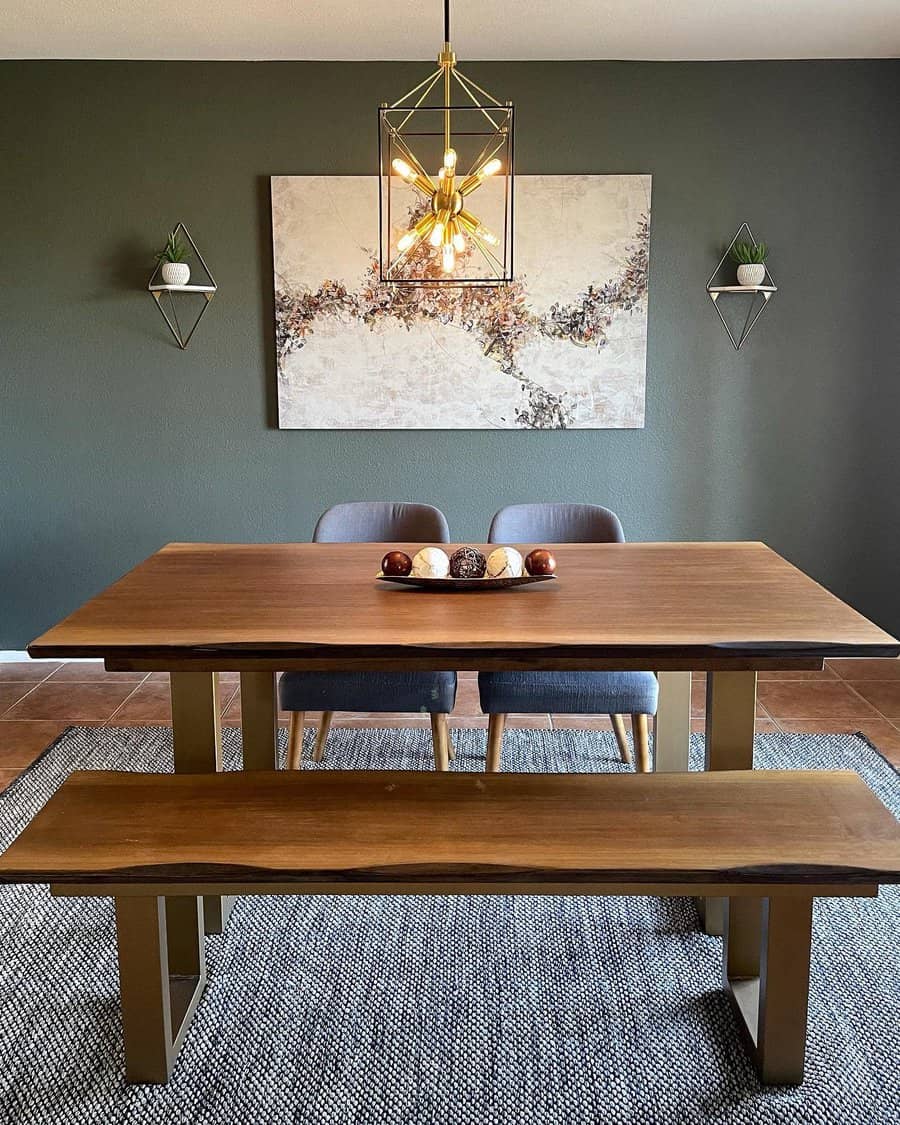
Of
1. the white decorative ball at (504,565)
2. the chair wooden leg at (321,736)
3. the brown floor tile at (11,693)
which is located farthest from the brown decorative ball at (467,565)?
the brown floor tile at (11,693)

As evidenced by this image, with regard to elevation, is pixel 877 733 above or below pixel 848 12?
below

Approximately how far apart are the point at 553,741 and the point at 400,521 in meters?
0.98

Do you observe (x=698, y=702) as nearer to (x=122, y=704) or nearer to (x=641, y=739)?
(x=641, y=739)

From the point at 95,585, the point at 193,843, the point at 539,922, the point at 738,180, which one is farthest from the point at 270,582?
the point at 738,180

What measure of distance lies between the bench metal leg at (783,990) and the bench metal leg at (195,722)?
111 centimetres

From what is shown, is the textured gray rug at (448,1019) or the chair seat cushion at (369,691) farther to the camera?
the chair seat cushion at (369,691)

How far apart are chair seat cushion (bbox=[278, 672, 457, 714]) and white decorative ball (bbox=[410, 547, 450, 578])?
42 cm

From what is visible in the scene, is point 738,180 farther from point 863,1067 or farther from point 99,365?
point 863,1067

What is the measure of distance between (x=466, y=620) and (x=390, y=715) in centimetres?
191

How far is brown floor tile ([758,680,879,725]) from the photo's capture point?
3795 millimetres

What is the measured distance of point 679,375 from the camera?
14.1 feet

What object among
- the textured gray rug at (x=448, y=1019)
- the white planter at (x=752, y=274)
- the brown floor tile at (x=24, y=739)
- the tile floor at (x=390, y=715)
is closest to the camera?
the textured gray rug at (x=448, y=1019)

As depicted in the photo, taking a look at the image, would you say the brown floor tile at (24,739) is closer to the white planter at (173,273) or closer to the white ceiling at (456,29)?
the white planter at (173,273)

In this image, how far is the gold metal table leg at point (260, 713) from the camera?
244 centimetres
